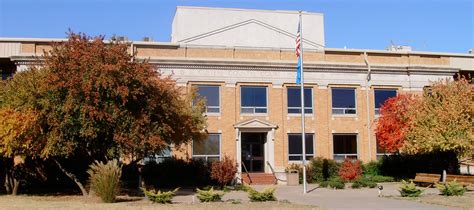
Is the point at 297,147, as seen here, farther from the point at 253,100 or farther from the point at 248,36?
the point at 248,36

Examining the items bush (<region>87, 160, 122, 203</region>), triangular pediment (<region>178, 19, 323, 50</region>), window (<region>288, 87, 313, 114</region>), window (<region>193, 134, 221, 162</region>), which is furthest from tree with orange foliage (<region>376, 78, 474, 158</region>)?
bush (<region>87, 160, 122, 203</region>)

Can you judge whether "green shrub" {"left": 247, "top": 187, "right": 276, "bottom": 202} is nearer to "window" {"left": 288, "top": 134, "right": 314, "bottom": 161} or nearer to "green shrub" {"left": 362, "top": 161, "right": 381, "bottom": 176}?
"window" {"left": 288, "top": 134, "right": 314, "bottom": 161}

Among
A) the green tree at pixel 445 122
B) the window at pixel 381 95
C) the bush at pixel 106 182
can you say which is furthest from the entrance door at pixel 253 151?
the bush at pixel 106 182

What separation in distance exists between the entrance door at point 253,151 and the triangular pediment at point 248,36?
7.55m

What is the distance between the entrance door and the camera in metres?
35.1

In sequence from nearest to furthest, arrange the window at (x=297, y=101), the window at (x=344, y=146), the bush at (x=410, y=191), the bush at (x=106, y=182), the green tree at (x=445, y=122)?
1. the bush at (x=106, y=182)
2. the bush at (x=410, y=191)
3. the green tree at (x=445, y=122)
4. the window at (x=297, y=101)
5. the window at (x=344, y=146)

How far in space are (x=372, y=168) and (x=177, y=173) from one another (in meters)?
12.8

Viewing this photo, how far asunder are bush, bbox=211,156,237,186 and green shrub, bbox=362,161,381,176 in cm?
961

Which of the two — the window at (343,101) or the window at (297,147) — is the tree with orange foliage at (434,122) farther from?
the window at (297,147)

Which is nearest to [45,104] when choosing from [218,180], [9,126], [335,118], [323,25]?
[9,126]

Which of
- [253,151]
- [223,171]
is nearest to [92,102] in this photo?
[223,171]

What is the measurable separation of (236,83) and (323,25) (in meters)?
11.5

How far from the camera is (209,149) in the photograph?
112ft

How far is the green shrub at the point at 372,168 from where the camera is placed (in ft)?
113
